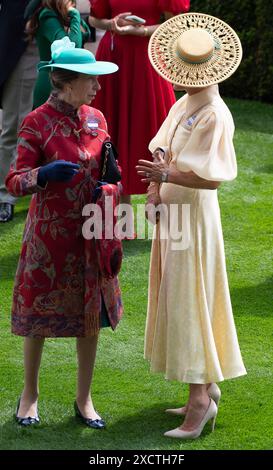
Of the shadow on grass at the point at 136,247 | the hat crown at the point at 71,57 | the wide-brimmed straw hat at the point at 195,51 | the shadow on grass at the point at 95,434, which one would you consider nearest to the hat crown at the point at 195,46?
the wide-brimmed straw hat at the point at 195,51

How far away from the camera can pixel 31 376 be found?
512 centimetres

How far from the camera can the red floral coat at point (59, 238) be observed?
15.8 ft

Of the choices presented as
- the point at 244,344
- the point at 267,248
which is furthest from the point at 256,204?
the point at 244,344

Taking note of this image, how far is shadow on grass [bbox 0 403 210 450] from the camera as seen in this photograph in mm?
4957

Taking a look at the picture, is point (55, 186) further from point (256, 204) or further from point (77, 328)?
point (256, 204)

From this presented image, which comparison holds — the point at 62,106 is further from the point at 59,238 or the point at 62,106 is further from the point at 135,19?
the point at 135,19

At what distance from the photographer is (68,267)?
195 inches

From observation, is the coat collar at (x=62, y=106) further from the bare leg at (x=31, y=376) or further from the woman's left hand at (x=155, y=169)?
the bare leg at (x=31, y=376)

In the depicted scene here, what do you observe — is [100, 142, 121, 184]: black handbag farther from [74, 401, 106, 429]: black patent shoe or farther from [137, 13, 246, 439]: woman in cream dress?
[74, 401, 106, 429]: black patent shoe

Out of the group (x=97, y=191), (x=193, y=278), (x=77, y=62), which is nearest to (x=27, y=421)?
(x=193, y=278)

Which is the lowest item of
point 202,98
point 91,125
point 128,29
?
point 91,125

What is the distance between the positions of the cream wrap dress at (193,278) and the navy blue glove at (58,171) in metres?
0.48

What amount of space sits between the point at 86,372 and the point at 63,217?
720mm

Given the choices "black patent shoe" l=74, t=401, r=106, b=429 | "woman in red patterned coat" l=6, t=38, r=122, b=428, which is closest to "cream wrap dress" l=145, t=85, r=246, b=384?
"woman in red patterned coat" l=6, t=38, r=122, b=428
